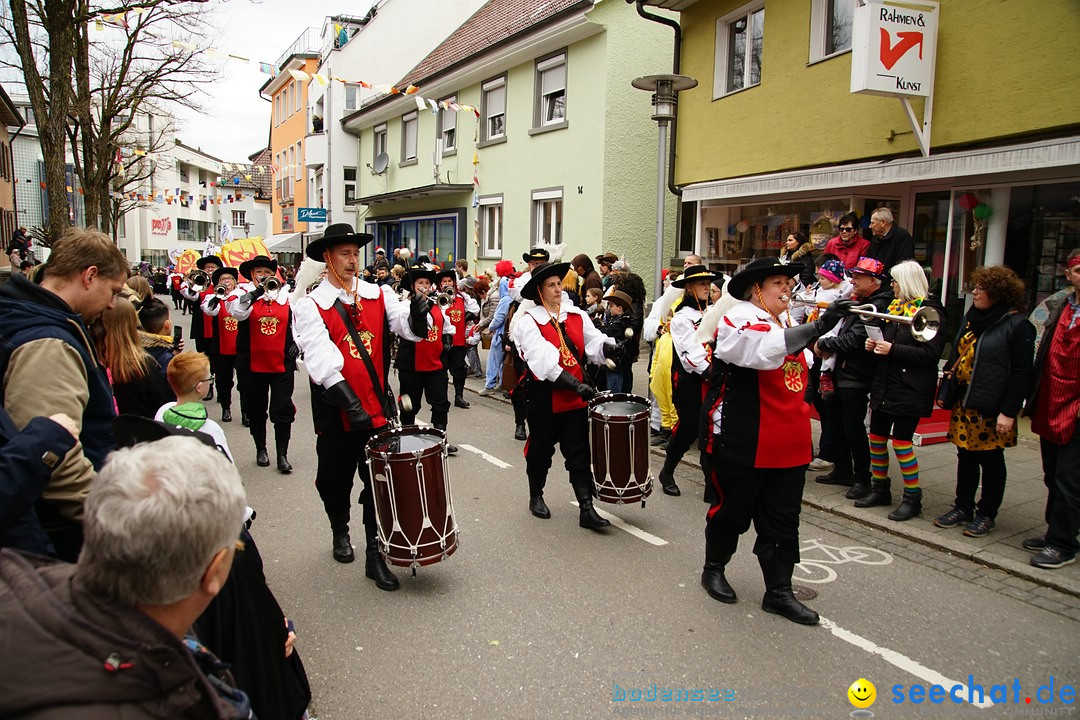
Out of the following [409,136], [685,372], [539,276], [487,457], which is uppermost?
[409,136]

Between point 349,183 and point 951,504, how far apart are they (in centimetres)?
2625

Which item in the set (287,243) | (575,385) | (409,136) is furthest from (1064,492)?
(287,243)

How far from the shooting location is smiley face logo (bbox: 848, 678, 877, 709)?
3.44 metres

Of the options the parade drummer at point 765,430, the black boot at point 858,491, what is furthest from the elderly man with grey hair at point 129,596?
the black boot at point 858,491

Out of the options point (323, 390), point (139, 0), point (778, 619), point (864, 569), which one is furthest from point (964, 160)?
point (139, 0)

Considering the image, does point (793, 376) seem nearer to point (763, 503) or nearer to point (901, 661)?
point (763, 503)

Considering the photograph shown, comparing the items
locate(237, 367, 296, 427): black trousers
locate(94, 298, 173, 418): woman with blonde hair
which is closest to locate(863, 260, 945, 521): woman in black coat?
locate(94, 298, 173, 418): woman with blonde hair

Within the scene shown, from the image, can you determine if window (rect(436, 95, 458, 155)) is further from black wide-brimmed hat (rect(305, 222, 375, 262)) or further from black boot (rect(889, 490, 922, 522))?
black boot (rect(889, 490, 922, 522))

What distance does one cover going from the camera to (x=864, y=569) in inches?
198

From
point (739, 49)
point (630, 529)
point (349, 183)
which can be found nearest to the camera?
point (630, 529)

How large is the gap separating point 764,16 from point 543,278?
7844 mm

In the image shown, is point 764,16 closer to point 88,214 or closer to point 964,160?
point 964,160

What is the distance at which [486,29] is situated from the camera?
71.8 ft

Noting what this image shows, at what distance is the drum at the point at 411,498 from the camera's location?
14.1ft
